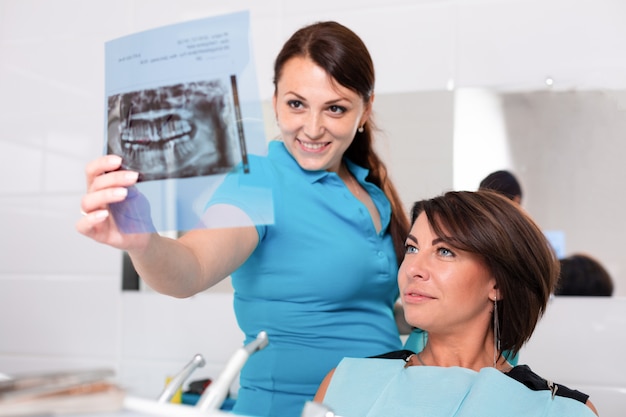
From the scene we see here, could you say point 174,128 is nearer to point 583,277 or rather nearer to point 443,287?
point 443,287

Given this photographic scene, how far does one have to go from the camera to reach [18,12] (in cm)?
273

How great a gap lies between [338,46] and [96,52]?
1.50 meters

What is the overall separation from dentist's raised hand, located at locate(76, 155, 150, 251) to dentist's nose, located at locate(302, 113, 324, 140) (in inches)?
19.3

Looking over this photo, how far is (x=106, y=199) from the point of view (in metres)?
0.92

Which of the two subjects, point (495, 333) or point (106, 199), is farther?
point (495, 333)

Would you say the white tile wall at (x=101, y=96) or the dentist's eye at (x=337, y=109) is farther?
the white tile wall at (x=101, y=96)

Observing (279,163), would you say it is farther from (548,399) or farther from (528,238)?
(548,399)

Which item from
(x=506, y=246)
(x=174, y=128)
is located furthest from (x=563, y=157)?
(x=174, y=128)

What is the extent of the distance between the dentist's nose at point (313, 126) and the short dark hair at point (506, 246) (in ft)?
0.97

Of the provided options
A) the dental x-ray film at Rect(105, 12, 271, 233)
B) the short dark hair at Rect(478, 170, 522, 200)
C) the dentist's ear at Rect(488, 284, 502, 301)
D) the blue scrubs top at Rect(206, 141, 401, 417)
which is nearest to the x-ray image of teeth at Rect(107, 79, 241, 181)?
the dental x-ray film at Rect(105, 12, 271, 233)

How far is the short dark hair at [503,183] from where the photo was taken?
6.84 ft

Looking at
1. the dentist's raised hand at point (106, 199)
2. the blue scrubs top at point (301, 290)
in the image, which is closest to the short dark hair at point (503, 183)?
the blue scrubs top at point (301, 290)

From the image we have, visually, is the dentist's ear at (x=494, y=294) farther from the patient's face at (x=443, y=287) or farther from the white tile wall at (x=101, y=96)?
the white tile wall at (x=101, y=96)

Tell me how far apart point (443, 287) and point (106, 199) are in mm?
753
